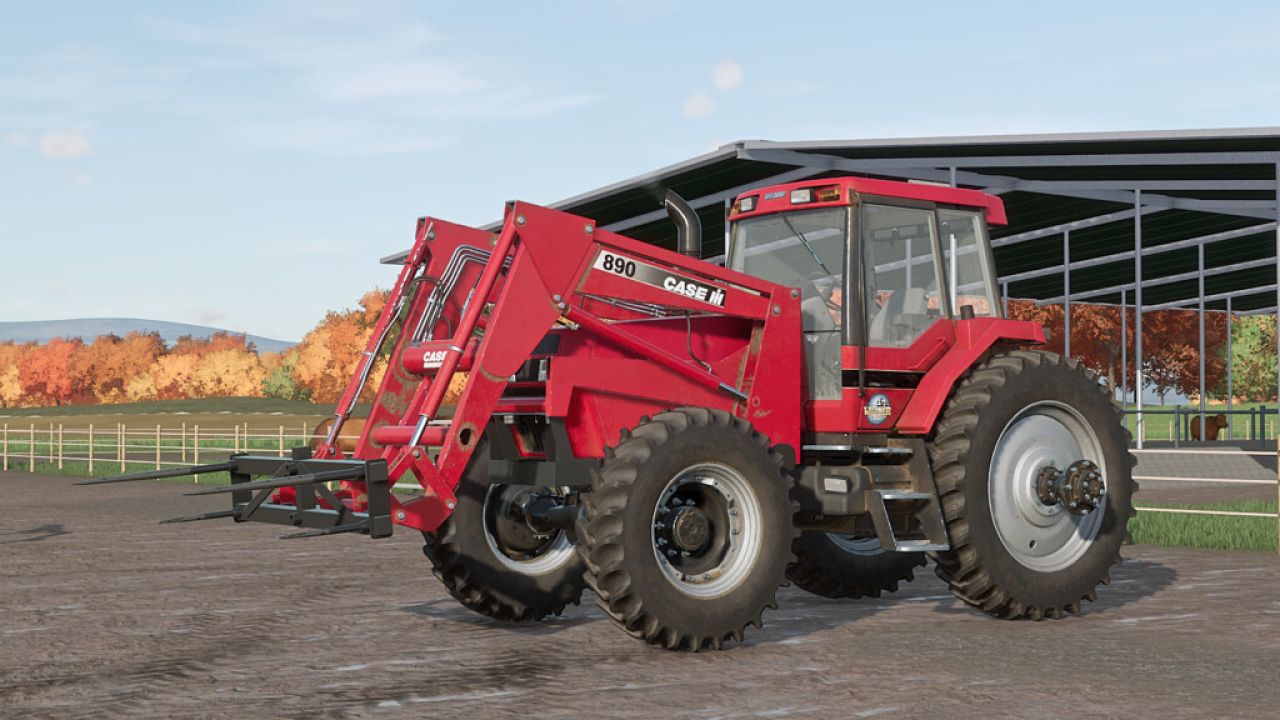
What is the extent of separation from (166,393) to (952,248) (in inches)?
5248

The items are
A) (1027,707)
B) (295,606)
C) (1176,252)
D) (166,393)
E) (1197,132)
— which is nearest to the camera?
(1027,707)

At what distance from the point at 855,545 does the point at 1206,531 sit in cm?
648

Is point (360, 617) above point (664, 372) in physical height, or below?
below

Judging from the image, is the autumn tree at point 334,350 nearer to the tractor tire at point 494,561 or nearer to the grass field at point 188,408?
the grass field at point 188,408

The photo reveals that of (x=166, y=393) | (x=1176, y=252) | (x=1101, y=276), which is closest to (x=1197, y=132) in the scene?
(x=1176, y=252)

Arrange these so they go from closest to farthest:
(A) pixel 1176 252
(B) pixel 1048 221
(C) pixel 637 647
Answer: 1. (C) pixel 637 647
2. (B) pixel 1048 221
3. (A) pixel 1176 252

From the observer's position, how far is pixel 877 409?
884cm

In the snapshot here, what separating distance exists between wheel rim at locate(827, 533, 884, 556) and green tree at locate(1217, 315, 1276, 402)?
7076 cm

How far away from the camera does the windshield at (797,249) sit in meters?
9.07

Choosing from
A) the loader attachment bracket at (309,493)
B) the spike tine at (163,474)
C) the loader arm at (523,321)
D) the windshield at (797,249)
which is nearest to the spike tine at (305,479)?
the loader attachment bracket at (309,493)

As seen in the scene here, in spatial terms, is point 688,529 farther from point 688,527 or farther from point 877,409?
point 877,409

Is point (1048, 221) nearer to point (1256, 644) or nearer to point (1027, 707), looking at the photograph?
point (1256, 644)

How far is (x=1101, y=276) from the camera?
3509 cm

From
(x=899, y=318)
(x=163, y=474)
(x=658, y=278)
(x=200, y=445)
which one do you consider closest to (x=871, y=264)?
(x=899, y=318)
